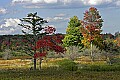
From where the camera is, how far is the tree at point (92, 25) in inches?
2992

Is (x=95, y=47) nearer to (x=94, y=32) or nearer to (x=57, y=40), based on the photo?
(x=94, y=32)

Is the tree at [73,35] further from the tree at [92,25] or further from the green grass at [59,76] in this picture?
the green grass at [59,76]

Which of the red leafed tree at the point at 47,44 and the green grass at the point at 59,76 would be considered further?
the red leafed tree at the point at 47,44

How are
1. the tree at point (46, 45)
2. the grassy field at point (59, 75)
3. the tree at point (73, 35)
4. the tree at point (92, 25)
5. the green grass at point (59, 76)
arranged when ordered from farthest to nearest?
the tree at point (73, 35)
the tree at point (92, 25)
the tree at point (46, 45)
the grassy field at point (59, 75)
the green grass at point (59, 76)

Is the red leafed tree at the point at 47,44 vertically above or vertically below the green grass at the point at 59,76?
above

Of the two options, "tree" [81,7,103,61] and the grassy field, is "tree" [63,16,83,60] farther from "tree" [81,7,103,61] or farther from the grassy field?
the grassy field

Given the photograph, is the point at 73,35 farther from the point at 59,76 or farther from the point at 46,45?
the point at 59,76

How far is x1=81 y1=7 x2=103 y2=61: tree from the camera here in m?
76.0

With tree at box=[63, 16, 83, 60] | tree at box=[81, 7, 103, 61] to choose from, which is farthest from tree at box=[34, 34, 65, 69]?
tree at box=[63, 16, 83, 60]

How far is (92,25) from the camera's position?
76125 mm

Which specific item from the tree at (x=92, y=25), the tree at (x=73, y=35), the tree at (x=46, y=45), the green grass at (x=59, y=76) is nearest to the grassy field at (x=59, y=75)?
the green grass at (x=59, y=76)

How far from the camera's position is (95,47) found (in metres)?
77.4

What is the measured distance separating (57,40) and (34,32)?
347 centimetres

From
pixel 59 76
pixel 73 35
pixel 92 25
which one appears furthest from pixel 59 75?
pixel 73 35
